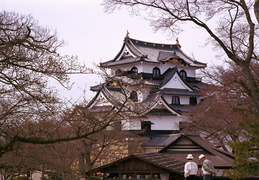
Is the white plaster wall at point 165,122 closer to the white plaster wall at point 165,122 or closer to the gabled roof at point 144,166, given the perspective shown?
the white plaster wall at point 165,122

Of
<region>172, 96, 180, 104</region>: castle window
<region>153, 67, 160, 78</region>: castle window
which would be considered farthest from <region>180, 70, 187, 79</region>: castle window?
<region>172, 96, 180, 104</region>: castle window

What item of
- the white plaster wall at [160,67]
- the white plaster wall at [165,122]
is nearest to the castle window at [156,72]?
the white plaster wall at [160,67]

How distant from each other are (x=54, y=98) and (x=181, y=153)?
309 inches

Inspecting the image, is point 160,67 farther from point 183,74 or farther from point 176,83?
point 183,74

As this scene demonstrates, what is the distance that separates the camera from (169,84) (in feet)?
137

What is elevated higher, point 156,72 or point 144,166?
point 156,72

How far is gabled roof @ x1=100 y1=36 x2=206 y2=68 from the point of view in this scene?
141 ft

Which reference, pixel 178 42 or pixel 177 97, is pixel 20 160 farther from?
pixel 178 42

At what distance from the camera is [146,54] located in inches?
1718

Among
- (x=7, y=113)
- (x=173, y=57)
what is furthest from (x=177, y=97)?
(x=7, y=113)

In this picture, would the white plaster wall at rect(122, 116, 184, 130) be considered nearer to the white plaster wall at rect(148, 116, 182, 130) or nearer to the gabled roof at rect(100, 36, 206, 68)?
the white plaster wall at rect(148, 116, 182, 130)

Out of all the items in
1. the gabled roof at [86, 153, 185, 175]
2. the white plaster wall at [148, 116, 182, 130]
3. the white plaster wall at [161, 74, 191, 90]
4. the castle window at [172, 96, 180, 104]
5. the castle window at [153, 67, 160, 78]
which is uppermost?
the castle window at [153, 67, 160, 78]

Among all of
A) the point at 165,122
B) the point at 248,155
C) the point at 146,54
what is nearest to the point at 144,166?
the point at 248,155

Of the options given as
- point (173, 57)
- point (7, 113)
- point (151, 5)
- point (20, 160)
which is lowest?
point (20, 160)
